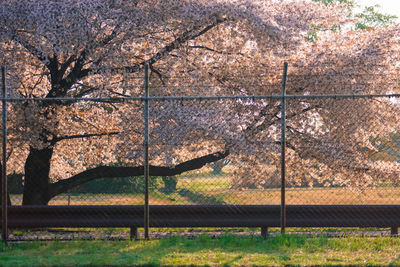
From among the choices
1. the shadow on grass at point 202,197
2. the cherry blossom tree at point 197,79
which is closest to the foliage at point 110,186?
the shadow on grass at point 202,197

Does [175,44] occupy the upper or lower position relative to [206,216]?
upper

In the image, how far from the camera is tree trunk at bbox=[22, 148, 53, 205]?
10.4 m

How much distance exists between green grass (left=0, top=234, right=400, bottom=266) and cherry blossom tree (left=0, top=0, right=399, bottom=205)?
3002 millimetres

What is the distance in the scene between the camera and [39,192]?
10445mm

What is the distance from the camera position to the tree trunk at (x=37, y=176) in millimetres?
10398

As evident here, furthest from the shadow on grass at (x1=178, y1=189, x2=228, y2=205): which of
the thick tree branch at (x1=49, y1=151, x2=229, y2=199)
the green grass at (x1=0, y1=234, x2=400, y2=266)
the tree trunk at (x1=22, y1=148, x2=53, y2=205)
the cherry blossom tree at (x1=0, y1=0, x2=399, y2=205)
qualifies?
the green grass at (x1=0, y1=234, x2=400, y2=266)

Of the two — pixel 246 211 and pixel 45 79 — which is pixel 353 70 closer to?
pixel 246 211

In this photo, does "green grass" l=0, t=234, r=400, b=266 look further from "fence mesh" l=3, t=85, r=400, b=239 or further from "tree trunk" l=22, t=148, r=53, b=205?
"tree trunk" l=22, t=148, r=53, b=205

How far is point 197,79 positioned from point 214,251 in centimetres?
482

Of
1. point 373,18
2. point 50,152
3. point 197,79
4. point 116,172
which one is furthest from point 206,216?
point 373,18

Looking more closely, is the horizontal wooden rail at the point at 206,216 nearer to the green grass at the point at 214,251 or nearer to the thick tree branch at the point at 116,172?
the green grass at the point at 214,251

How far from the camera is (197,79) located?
9.73 m

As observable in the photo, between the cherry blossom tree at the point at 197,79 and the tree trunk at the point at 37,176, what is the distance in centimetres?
2

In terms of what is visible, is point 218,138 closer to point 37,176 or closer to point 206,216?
point 206,216
